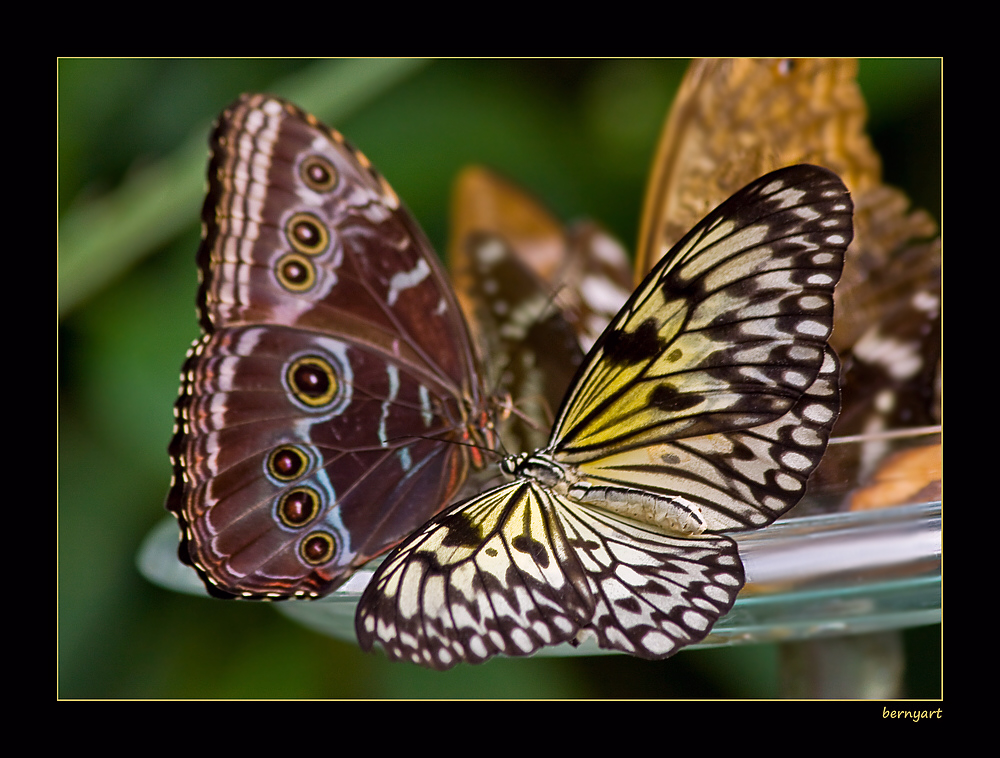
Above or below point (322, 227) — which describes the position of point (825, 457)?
below

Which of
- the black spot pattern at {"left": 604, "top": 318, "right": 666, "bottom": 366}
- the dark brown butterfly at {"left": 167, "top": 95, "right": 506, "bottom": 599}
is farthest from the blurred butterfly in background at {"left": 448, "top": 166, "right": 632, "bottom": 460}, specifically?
the black spot pattern at {"left": 604, "top": 318, "right": 666, "bottom": 366}

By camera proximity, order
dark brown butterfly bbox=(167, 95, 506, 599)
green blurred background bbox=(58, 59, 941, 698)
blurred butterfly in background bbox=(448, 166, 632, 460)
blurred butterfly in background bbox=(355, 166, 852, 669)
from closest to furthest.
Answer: blurred butterfly in background bbox=(355, 166, 852, 669), dark brown butterfly bbox=(167, 95, 506, 599), blurred butterfly in background bbox=(448, 166, 632, 460), green blurred background bbox=(58, 59, 941, 698)

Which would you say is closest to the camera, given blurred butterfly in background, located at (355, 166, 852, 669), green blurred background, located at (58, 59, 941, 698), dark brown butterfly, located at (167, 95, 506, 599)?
blurred butterfly in background, located at (355, 166, 852, 669)

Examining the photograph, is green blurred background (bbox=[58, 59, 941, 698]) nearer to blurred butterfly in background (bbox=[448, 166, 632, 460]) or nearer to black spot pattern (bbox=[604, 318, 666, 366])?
blurred butterfly in background (bbox=[448, 166, 632, 460])

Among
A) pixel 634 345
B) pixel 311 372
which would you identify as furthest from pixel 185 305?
pixel 634 345

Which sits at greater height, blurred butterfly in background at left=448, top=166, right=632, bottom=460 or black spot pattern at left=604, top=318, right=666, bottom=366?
blurred butterfly in background at left=448, top=166, right=632, bottom=460
